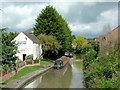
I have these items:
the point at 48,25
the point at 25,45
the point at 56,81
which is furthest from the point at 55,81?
the point at 48,25

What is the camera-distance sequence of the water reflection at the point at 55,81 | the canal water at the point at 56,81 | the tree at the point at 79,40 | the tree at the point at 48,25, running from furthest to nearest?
the tree at the point at 79,40 < the tree at the point at 48,25 < the water reflection at the point at 55,81 < the canal water at the point at 56,81

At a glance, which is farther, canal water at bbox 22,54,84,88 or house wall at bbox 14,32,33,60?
house wall at bbox 14,32,33,60

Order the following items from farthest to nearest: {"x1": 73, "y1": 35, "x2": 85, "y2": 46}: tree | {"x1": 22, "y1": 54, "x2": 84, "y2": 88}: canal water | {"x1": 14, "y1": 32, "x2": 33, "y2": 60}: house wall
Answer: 1. {"x1": 73, "y1": 35, "x2": 85, "y2": 46}: tree
2. {"x1": 14, "y1": 32, "x2": 33, "y2": 60}: house wall
3. {"x1": 22, "y1": 54, "x2": 84, "y2": 88}: canal water

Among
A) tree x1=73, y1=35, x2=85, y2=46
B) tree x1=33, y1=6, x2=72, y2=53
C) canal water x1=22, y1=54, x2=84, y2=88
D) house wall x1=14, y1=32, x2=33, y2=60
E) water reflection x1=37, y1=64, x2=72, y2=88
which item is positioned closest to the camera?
canal water x1=22, y1=54, x2=84, y2=88

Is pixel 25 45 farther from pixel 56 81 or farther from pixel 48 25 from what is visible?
pixel 56 81

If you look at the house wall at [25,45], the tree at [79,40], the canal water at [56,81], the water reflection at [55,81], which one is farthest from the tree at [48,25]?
the tree at [79,40]

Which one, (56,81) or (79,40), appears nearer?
(56,81)

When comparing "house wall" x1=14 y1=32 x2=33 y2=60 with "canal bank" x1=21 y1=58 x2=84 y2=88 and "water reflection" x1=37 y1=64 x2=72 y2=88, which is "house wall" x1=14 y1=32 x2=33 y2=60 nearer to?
"canal bank" x1=21 y1=58 x2=84 y2=88

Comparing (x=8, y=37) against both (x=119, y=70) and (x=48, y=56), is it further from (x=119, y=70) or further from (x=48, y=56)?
(x=48, y=56)

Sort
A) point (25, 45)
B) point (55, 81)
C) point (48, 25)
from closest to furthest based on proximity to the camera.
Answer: point (55, 81)
point (25, 45)
point (48, 25)

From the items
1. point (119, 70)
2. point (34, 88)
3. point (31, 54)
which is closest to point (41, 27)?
point (31, 54)

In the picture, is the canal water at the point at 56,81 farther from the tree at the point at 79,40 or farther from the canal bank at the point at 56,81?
the tree at the point at 79,40

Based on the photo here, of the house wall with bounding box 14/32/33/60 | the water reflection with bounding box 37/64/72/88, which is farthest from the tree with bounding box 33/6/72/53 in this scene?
the water reflection with bounding box 37/64/72/88

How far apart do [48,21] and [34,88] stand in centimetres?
2268
